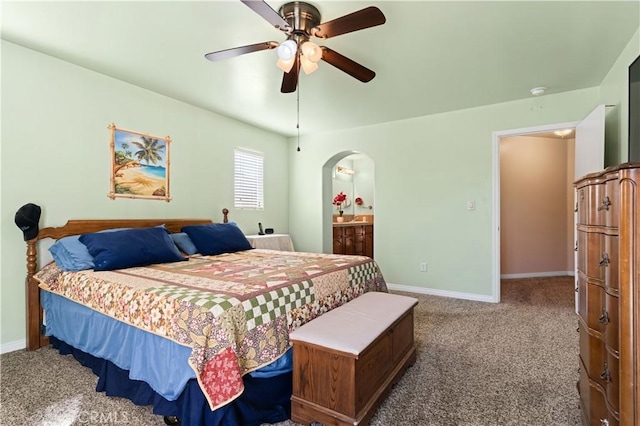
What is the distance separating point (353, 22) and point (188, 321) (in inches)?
71.8

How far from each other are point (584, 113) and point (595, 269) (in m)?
3.03

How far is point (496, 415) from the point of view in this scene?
1.68 metres

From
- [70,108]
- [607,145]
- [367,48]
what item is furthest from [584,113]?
[70,108]

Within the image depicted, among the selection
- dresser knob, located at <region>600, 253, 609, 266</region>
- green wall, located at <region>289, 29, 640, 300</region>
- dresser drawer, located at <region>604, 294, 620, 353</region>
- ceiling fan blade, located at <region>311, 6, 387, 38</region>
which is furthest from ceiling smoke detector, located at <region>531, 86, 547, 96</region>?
dresser drawer, located at <region>604, 294, 620, 353</region>

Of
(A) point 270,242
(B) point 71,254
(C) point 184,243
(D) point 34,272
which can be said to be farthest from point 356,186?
(D) point 34,272

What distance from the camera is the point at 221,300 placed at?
1548mm

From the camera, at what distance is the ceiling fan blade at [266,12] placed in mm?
1573

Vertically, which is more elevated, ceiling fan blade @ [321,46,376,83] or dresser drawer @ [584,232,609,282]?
ceiling fan blade @ [321,46,376,83]

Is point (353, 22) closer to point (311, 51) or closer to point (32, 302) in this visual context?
point (311, 51)

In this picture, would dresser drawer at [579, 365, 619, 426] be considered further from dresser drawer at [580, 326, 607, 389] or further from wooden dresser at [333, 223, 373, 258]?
wooden dresser at [333, 223, 373, 258]

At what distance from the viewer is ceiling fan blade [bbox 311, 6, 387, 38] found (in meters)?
1.67

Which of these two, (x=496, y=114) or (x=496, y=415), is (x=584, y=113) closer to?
(x=496, y=114)

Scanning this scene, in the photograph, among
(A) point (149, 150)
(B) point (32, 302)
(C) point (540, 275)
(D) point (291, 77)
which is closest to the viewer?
(D) point (291, 77)

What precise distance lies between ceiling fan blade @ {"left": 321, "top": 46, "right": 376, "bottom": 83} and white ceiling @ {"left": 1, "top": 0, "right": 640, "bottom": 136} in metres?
0.28
